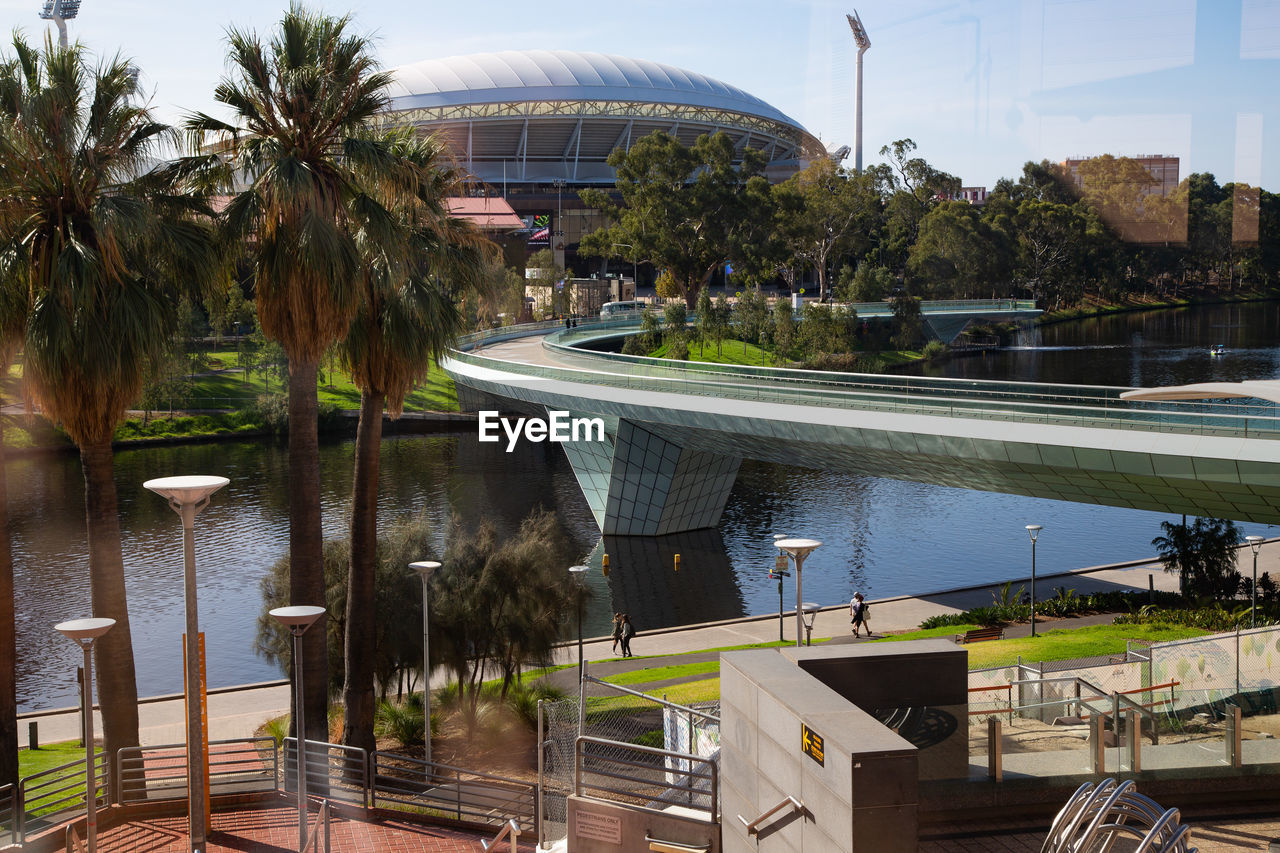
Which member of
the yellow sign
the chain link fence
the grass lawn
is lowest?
the grass lawn

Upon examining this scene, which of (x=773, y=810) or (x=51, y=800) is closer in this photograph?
(x=773, y=810)

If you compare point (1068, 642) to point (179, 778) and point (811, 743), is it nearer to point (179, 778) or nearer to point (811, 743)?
point (179, 778)

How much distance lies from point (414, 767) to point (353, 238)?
8688 mm

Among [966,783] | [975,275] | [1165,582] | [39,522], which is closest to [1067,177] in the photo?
[975,275]

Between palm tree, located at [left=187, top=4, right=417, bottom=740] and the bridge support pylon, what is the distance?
22.1 m

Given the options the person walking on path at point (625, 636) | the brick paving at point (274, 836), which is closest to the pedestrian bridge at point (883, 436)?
the person walking on path at point (625, 636)

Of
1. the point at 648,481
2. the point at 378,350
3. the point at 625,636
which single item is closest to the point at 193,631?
the point at 378,350

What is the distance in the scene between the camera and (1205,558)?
30594 mm

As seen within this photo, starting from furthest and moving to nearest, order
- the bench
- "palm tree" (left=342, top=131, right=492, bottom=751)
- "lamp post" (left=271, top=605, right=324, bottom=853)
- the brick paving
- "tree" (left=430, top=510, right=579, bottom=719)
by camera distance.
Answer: the bench < "tree" (left=430, top=510, right=579, bottom=719) < "palm tree" (left=342, top=131, right=492, bottom=751) < the brick paving < "lamp post" (left=271, top=605, right=324, bottom=853)

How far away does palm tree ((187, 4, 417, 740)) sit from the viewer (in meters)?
15.1

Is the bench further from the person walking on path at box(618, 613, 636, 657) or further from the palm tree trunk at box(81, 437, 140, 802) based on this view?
the palm tree trunk at box(81, 437, 140, 802)

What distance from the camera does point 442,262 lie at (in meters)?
18.0

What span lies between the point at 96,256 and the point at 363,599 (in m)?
6.46

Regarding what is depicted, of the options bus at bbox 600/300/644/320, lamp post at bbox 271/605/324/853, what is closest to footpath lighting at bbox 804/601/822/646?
lamp post at bbox 271/605/324/853
